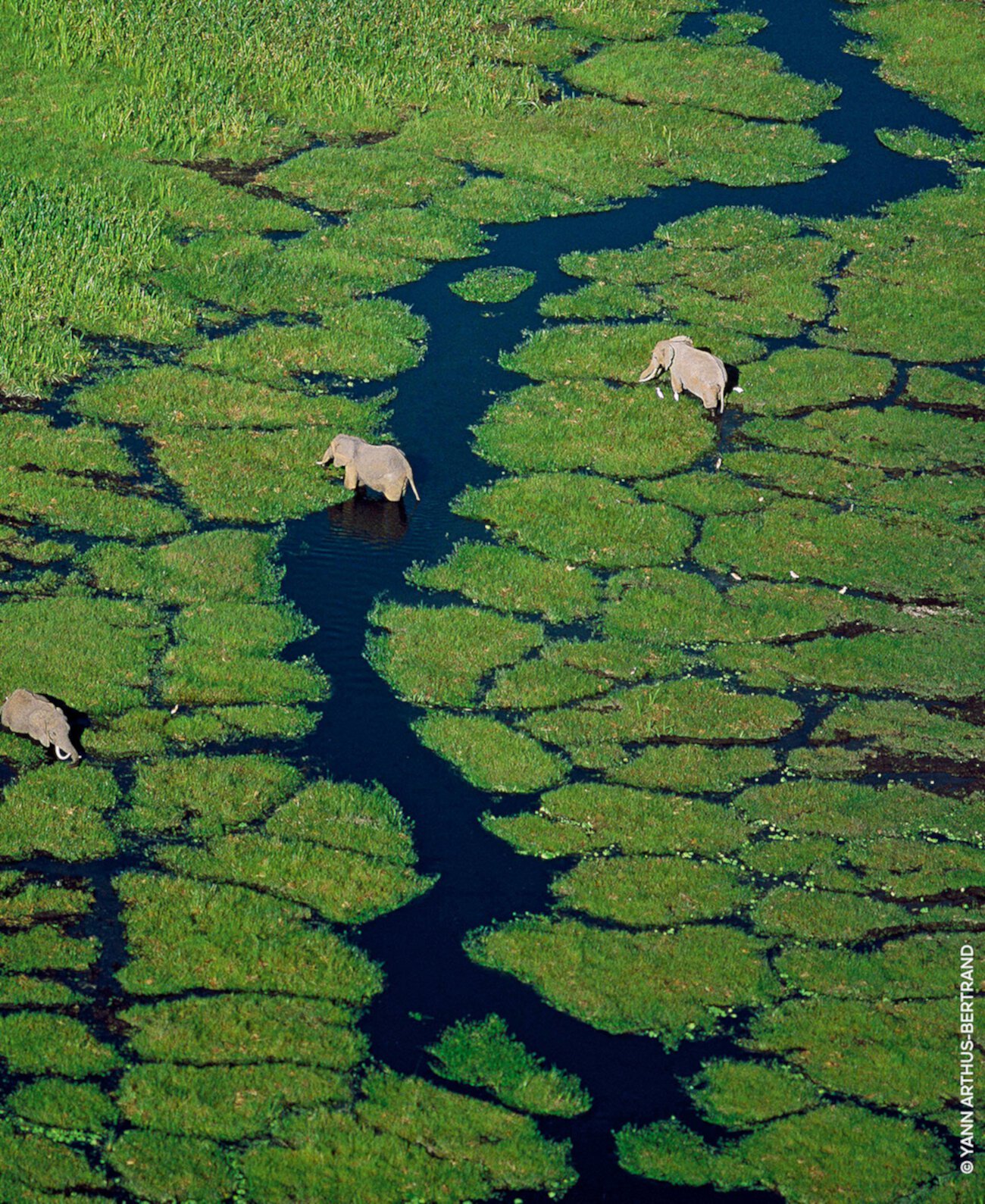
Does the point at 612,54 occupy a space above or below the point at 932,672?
above

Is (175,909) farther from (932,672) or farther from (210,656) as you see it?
(932,672)

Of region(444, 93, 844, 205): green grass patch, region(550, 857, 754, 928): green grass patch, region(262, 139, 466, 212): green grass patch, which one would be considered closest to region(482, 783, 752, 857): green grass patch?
region(550, 857, 754, 928): green grass patch

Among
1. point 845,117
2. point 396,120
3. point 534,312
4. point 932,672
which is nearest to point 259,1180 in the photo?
point 932,672

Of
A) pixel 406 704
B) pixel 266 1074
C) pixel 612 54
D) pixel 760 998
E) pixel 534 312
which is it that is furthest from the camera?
pixel 612 54

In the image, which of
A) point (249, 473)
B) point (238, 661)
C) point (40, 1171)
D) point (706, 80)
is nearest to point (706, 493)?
point (249, 473)

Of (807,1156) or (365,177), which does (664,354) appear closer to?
(365,177)

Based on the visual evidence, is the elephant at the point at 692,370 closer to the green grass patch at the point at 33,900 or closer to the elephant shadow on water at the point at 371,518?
the elephant shadow on water at the point at 371,518
